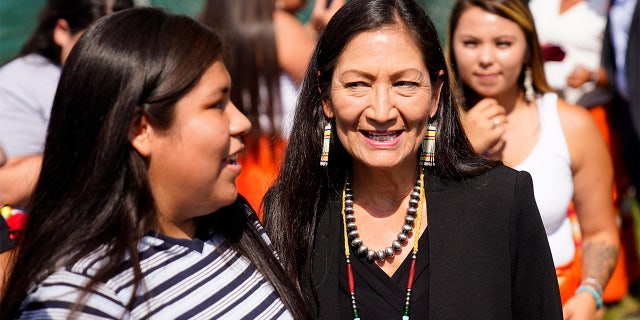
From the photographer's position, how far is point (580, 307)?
10.9 ft

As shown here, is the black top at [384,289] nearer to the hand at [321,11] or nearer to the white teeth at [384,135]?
the white teeth at [384,135]

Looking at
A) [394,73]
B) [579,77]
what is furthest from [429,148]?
[579,77]

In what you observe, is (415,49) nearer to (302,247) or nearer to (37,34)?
(302,247)

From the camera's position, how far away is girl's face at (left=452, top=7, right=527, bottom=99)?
3547 millimetres

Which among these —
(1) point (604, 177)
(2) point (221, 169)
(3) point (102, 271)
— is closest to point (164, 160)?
(2) point (221, 169)

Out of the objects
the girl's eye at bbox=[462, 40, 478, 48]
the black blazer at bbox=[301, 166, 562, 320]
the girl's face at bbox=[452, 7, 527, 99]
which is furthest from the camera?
the girl's eye at bbox=[462, 40, 478, 48]

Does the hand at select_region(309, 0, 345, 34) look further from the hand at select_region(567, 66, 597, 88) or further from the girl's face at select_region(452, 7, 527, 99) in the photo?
the hand at select_region(567, 66, 597, 88)

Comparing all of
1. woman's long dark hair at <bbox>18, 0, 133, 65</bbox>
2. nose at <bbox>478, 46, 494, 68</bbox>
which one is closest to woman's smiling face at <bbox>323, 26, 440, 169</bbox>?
nose at <bbox>478, 46, 494, 68</bbox>

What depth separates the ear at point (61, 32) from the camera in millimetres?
3820

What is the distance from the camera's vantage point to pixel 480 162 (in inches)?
99.1

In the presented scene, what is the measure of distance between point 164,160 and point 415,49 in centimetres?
85

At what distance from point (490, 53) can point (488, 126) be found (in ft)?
1.42

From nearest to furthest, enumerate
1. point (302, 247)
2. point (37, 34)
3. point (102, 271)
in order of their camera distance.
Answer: point (102, 271) < point (302, 247) < point (37, 34)

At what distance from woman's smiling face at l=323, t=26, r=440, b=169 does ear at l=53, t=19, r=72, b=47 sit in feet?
6.00
